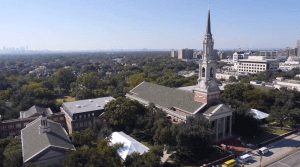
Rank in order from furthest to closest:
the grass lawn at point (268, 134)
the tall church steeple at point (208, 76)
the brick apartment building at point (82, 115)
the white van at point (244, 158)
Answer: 1. the brick apartment building at point (82, 115)
2. the grass lawn at point (268, 134)
3. the tall church steeple at point (208, 76)
4. the white van at point (244, 158)

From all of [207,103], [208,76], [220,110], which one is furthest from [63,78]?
[220,110]

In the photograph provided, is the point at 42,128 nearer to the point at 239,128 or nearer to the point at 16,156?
the point at 16,156

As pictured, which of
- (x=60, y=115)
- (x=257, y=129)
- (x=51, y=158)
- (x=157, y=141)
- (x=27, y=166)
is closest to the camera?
(x=27, y=166)

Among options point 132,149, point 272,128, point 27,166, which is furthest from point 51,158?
point 272,128

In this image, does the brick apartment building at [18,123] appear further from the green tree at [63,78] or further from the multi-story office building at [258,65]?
the multi-story office building at [258,65]

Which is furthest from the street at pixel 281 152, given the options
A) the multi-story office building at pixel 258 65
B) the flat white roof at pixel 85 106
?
the multi-story office building at pixel 258 65

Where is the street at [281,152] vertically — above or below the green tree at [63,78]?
below
